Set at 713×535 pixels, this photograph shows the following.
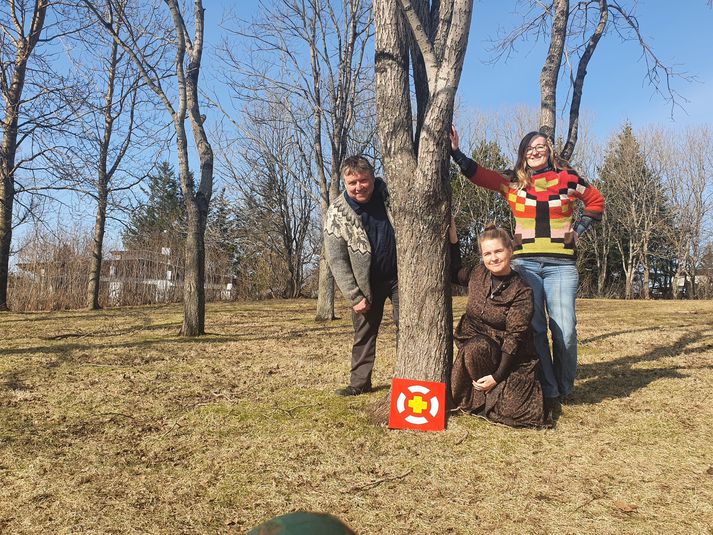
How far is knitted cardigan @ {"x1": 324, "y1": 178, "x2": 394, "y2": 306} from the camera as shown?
152 inches

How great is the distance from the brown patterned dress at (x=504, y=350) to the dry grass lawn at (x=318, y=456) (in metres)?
0.14

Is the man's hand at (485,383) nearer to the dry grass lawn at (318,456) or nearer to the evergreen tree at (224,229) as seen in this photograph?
the dry grass lawn at (318,456)

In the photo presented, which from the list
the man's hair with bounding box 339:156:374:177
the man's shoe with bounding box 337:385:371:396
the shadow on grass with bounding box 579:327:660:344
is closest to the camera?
the man's hair with bounding box 339:156:374:177

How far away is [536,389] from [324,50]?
31.2 feet

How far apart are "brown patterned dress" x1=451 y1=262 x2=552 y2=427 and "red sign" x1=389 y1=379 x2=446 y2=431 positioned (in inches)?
9.7

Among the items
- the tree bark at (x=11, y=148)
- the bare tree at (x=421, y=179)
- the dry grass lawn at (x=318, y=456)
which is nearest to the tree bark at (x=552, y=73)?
the dry grass lawn at (x=318, y=456)

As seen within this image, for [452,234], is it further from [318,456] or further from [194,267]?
[194,267]

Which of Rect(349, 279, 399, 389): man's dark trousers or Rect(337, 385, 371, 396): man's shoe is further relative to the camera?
Rect(337, 385, 371, 396): man's shoe

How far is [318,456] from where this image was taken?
296 centimetres

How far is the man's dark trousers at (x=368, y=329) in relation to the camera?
162 inches

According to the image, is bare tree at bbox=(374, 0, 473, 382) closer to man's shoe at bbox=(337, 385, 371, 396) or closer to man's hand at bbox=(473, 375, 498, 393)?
man's hand at bbox=(473, 375, 498, 393)

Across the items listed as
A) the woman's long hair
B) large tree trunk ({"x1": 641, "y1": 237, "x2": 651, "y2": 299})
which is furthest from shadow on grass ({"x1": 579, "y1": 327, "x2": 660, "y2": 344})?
large tree trunk ({"x1": 641, "y1": 237, "x2": 651, "y2": 299})

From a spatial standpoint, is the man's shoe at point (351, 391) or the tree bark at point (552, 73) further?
the tree bark at point (552, 73)

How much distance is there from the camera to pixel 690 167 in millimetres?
31281
